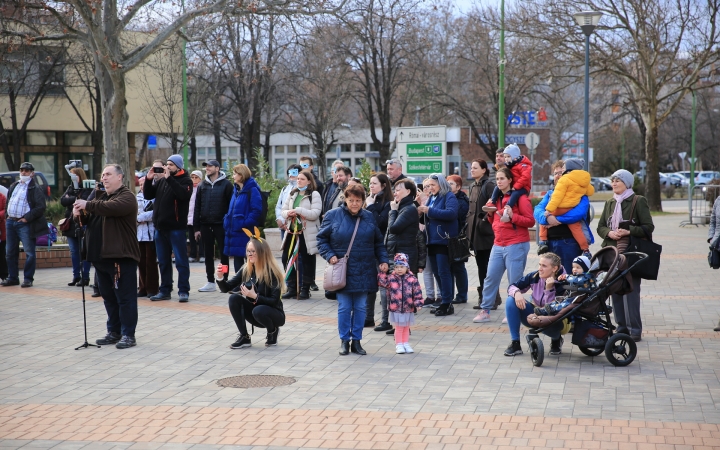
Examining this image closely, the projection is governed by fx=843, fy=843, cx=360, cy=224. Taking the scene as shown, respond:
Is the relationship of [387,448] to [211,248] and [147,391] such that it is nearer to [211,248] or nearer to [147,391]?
[147,391]

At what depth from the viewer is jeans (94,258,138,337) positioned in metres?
8.66

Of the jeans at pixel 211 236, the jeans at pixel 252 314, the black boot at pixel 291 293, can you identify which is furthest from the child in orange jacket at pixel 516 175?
the jeans at pixel 211 236

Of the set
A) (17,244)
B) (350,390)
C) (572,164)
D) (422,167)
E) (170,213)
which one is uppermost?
(422,167)

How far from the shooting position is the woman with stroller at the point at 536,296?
25.9 feet

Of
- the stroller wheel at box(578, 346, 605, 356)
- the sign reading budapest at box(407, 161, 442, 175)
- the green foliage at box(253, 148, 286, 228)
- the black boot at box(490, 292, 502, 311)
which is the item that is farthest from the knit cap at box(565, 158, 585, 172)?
the green foliage at box(253, 148, 286, 228)

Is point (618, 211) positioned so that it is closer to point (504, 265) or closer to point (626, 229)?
point (626, 229)

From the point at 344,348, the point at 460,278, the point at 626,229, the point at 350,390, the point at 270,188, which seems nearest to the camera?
the point at 350,390

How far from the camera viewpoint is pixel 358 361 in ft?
26.2

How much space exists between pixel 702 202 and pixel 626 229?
24.0 meters

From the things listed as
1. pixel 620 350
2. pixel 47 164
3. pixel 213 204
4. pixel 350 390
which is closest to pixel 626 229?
pixel 620 350

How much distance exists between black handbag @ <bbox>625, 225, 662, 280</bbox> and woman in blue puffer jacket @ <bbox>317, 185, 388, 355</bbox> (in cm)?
249

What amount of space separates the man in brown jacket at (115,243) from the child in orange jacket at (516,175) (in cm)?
389

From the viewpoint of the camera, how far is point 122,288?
28.4 ft

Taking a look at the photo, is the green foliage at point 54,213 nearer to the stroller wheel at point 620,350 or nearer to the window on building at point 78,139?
the window on building at point 78,139
